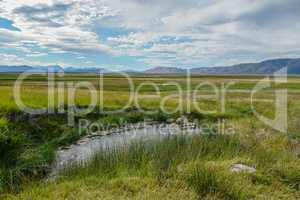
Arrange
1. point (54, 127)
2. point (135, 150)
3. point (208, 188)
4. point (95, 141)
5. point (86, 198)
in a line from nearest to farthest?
point (86, 198), point (208, 188), point (135, 150), point (95, 141), point (54, 127)

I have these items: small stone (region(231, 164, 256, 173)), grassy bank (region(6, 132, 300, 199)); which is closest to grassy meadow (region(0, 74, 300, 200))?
grassy bank (region(6, 132, 300, 199))

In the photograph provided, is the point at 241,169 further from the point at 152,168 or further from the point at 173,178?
the point at 152,168

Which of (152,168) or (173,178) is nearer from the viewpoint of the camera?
(173,178)

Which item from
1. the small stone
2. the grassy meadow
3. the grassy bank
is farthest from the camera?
the small stone

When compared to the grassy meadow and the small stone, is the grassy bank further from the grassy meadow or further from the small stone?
the small stone

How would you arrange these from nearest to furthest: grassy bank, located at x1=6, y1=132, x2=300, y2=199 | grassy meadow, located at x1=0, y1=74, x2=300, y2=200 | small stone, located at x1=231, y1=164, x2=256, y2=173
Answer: grassy bank, located at x1=6, y1=132, x2=300, y2=199
grassy meadow, located at x1=0, y1=74, x2=300, y2=200
small stone, located at x1=231, y1=164, x2=256, y2=173

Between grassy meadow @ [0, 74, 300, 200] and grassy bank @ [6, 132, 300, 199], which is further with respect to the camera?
grassy meadow @ [0, 74, 300, 200]

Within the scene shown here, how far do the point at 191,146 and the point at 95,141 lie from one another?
6568mm

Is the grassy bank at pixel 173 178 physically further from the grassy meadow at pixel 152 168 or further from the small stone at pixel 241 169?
the small stone at pixel 241 169

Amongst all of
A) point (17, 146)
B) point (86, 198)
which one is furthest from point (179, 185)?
point (17, 146)

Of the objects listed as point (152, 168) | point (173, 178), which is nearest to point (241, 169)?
point (173, 178)

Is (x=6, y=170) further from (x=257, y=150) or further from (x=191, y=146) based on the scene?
(x=257, y=150)

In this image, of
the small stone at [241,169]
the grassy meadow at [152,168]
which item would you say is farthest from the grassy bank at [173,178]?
the small stone at [241,169]

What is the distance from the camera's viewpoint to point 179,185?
7.93 m
